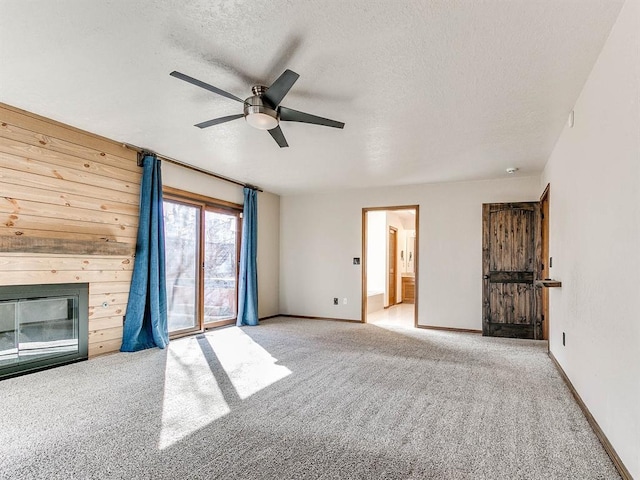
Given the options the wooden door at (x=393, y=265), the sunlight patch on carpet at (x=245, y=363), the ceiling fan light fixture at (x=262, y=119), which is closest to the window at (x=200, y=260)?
the sunlight patch on carpet at (x=245, y=363)

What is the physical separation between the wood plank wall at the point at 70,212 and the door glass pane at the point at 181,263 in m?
0.68

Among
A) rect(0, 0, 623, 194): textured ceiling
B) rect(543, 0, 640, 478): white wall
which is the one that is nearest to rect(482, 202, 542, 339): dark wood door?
rect(0, 0, 623, 194): textured ceiling

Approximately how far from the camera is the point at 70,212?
403 cm

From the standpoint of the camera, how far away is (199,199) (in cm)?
580

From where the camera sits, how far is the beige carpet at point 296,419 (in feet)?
6.73

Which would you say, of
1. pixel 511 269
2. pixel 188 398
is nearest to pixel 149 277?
pixel 188 398

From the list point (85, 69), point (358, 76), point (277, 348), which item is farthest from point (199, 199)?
point (358, 76)

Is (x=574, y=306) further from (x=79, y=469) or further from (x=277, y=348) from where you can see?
(x=79, y=469)

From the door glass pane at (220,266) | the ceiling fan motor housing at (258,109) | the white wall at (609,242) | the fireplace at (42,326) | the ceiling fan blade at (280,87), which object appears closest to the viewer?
the white wall at (609,242)

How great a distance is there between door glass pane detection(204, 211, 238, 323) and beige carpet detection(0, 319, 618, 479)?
1.75m

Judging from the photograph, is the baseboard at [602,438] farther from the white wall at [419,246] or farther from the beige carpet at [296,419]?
the white wall at [419,246]

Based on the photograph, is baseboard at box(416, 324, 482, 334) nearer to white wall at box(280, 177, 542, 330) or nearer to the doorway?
white wall at box(280, 177, 542, 330)

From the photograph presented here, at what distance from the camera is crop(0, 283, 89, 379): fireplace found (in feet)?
11.6

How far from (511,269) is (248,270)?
423 cm
